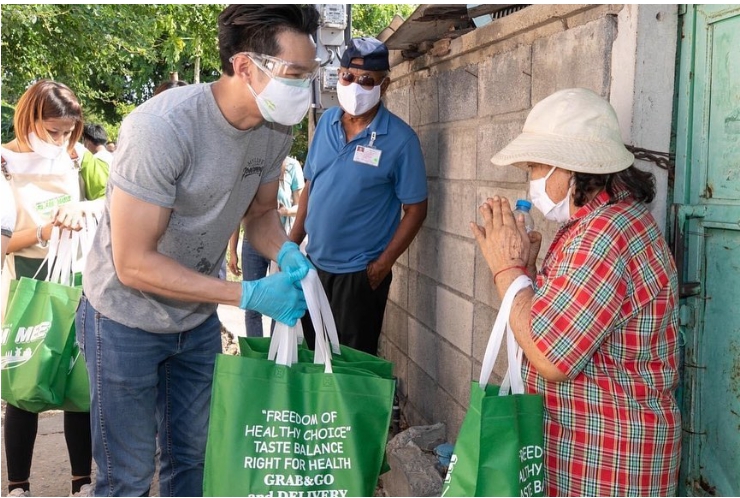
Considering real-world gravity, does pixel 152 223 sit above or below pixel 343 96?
below

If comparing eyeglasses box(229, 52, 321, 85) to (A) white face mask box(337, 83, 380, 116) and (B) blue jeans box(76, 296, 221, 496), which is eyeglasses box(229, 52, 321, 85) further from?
(A) white face mask box(337, 83, 380, 116)

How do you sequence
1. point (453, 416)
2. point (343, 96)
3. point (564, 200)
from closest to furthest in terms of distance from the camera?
point (564, 200), point (453, 416), point (343, 96)

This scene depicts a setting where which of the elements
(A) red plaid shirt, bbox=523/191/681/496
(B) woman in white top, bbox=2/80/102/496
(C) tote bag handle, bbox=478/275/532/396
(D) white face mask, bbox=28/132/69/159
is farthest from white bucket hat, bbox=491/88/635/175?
(D) white face mask, bbox=28/132/69/159

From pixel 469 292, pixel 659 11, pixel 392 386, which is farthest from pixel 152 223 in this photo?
pixel 469 292

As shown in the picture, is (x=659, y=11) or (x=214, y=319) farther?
(x=214, y=319)

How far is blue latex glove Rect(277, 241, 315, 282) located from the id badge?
1363 mm

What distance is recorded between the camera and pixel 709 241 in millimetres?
2115

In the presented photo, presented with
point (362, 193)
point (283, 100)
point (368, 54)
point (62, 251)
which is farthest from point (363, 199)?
point (283, 100)

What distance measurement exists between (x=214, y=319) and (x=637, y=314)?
4.74 feet

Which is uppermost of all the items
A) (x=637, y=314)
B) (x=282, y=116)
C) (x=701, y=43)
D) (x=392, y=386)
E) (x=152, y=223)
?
(x=701, y=43)

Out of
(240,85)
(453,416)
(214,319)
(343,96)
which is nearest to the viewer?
(240,85)

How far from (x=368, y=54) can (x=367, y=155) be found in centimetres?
56

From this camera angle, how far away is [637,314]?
172cm

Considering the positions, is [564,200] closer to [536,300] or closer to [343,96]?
[536,300]
